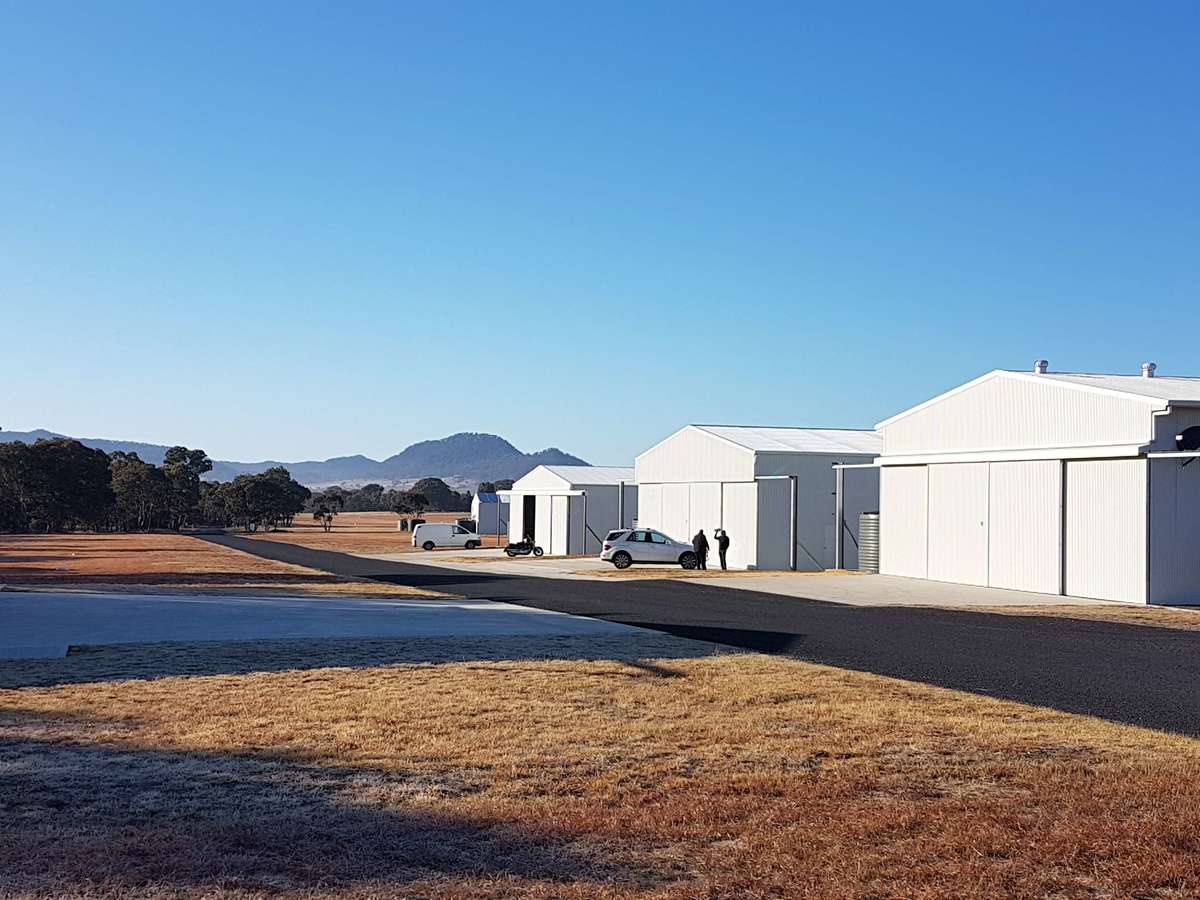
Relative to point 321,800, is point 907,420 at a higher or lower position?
higher

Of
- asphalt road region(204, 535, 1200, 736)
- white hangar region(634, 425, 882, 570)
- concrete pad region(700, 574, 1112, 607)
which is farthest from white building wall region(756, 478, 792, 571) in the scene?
asphalt road region(204, 535, 1200, 736)

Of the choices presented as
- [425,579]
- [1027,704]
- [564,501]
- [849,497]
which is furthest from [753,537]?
[1027,704]

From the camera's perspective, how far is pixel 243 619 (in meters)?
18.8

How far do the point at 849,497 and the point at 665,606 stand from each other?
1738 cm

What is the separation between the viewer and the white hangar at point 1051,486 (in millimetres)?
24672

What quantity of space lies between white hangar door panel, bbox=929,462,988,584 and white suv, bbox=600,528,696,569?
11.0 meters

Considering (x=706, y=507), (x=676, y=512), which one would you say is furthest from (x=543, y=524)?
(x=706, y=507)

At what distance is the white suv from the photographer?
41281 mm

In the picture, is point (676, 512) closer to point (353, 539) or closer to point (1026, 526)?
point (1026, 526)

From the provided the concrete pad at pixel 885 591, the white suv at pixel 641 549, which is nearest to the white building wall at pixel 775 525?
the white suv at pixel 641 549

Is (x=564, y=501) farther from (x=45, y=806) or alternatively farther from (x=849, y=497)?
(x=45, y=806)

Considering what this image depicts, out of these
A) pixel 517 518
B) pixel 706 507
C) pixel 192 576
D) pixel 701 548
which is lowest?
pixel 192 576

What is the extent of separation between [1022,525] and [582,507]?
27.3 meters

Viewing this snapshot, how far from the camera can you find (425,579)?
3266 centimetres
